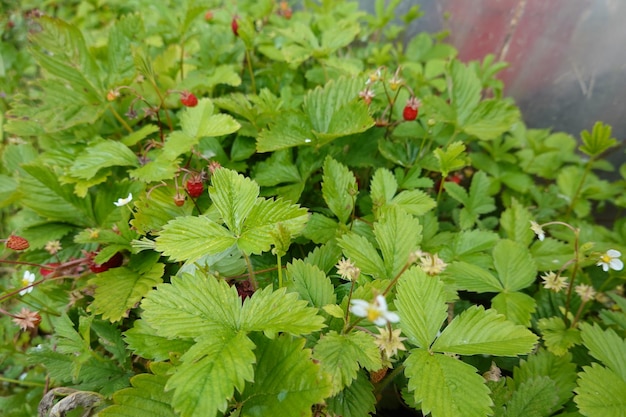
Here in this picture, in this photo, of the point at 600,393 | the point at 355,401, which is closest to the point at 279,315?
the point at 355,401

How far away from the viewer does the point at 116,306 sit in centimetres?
116

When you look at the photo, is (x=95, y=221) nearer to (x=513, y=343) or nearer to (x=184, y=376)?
(x=184, y=376)

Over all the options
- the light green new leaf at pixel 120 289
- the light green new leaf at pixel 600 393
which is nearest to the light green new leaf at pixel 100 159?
the light green new leaf at pixel 120 289

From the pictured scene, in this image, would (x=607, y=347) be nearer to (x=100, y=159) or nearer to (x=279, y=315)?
(x=279, y=315)

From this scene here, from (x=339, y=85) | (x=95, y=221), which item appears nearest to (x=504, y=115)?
(x=339, y=85)

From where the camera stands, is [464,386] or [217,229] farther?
[217,229]

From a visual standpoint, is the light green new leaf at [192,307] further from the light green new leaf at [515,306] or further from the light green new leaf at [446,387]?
the light green new leaf at [515,306]

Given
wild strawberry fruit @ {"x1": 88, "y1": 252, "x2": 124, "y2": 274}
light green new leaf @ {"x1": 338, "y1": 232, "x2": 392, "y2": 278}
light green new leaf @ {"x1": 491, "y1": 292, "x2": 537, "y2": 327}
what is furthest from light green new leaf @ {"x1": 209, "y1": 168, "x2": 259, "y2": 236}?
light green new leaf @ {"x1": 491, "y1": 292, "x2": 537, "y2": 327}

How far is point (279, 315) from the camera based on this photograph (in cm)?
89

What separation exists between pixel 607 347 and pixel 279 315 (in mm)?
935

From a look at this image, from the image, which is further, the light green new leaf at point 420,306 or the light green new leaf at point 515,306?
the light green new leaf at point 515,306

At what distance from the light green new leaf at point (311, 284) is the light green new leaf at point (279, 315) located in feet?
0.37

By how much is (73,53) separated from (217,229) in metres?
1.17

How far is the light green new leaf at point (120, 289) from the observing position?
1.15 m
